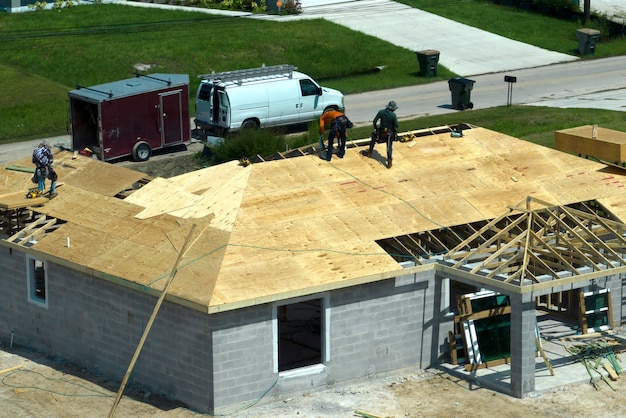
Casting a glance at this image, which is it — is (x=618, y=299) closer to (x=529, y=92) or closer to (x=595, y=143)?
(x=595, y=143)

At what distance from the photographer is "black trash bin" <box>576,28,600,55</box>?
56094 mm

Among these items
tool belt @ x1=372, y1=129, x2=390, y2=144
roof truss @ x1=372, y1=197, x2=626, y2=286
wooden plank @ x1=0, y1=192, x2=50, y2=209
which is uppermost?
tool belt @ x1=372, y1=129, x2=390, y2=144

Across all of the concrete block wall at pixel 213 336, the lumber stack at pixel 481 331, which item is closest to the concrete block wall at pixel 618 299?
the lumber stack at pixel 481 331

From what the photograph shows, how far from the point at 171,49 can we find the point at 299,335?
28.1m

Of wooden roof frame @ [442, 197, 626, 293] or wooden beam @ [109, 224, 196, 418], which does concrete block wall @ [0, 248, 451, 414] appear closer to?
wooden beam @ [109, 224, 196, 418]

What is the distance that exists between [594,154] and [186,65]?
2380 centimetres

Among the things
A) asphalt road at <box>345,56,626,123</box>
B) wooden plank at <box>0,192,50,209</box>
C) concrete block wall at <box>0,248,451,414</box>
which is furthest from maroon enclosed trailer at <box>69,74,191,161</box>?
concrete block wall at <box>0,248,451,414</box>

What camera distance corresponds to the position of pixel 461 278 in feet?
86.6

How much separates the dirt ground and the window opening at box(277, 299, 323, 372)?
153cm

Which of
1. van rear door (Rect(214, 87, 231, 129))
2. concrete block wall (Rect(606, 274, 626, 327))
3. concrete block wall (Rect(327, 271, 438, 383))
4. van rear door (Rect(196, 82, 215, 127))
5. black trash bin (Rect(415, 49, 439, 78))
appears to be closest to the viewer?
concrete block wall (Rect(327, 271, 438, 383))

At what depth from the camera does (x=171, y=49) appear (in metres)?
55.0

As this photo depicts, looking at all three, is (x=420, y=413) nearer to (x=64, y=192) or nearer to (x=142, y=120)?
(x=64, y=192)

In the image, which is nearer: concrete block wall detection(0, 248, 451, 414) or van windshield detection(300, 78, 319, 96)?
concrete block wall detection(0, 248, 451, 414)

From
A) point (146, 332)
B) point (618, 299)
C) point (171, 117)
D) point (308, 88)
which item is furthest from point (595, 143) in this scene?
point (171, 117)
